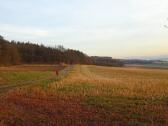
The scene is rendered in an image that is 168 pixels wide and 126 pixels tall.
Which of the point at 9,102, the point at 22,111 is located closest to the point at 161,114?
the point at 22,111

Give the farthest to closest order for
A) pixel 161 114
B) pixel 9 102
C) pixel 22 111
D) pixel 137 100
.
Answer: pixel 137 100, pixel 9 102, pixel 22 111, pixel 161 114

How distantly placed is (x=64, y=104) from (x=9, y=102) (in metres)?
2.78

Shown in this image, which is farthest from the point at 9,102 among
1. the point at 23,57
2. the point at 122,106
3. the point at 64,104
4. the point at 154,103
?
the point at 23,57

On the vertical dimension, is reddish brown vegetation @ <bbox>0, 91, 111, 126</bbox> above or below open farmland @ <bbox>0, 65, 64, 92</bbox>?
above

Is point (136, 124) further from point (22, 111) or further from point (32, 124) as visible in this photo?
point (22, 111)

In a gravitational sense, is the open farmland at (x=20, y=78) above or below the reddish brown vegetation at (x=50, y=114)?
below

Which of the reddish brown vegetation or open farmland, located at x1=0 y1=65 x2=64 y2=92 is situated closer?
the reddish brown vegetation

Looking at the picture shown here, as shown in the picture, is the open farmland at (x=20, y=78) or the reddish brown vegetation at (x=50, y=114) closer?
the reddish brown vegetation at (x=50, y=114)

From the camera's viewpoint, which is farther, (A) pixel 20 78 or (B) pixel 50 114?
(A) pixel 20 78

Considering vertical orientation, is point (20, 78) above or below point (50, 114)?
below

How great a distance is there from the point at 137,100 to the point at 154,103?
1.54 m

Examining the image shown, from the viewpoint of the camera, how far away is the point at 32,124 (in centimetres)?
1243

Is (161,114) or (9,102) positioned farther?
(9,102)

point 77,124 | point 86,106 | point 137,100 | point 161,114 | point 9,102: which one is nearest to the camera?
point 77,124
